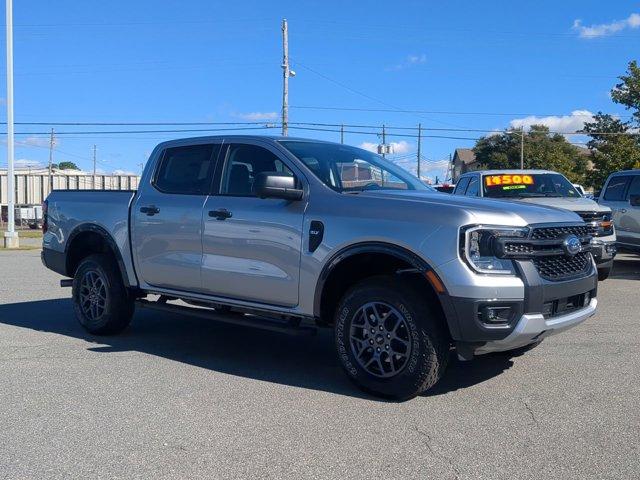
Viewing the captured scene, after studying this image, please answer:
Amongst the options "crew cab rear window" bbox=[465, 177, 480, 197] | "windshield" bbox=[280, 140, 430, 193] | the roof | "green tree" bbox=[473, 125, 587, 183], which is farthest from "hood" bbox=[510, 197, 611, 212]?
the roof

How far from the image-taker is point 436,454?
402 centimetres

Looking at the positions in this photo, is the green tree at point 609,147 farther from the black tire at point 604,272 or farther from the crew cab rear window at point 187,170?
the crew cab rear window at point 187,170

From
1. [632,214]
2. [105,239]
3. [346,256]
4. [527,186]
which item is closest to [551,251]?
[346,256]

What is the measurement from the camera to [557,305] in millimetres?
4957

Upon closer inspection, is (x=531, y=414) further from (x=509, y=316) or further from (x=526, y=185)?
(x=526, y=185)

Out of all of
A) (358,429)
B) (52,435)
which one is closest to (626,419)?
(358,429)

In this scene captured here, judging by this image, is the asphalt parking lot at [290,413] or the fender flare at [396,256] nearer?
the asphalt parking lot at [290,413]

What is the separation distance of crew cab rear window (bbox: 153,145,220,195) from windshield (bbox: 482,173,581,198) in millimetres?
6657

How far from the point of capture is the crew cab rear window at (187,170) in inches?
254

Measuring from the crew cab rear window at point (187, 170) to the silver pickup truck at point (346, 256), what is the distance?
0.6 inches

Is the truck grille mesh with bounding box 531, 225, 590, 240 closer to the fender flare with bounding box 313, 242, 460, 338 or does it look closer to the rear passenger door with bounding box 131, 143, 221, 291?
the fender flare with bounding box 313, 242, 460, 338

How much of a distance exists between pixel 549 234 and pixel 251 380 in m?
2.62

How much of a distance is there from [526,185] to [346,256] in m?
7.72

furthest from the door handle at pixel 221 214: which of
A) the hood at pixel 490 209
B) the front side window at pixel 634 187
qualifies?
the front side window at pixel 634 187
